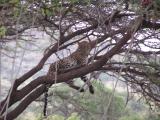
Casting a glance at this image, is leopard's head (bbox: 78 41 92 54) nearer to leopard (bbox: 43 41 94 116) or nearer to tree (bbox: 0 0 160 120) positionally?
leopard (bbox: 43 41 94 116)

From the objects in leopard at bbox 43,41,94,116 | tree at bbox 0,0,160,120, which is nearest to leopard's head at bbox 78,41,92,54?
leopard at bbox 43,41,94,116

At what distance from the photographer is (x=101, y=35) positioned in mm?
3299

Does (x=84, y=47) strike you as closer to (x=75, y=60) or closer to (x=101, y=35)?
(x=75, y=60)

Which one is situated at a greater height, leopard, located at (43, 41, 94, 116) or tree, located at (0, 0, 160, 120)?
tree, located at (0, 0, 160, 120)

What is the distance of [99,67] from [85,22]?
77cm

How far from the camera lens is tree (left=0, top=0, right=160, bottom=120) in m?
2.61

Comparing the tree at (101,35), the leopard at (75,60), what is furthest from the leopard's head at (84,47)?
the tree at (101,35)

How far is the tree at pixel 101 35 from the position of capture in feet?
8.57

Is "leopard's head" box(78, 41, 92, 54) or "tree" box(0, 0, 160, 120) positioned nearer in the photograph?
"tree" box(0, 0, 160, 120)

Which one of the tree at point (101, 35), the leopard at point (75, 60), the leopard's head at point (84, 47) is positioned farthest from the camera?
the leopard's head at point (84, 47)

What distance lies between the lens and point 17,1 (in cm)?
266

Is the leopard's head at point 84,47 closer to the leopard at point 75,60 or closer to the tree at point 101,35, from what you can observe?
the leopard at point 75,60

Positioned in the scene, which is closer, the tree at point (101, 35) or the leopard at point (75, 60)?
the tree at point (101, 35)

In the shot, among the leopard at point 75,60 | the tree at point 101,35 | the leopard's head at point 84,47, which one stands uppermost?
the tree at point 101,35
